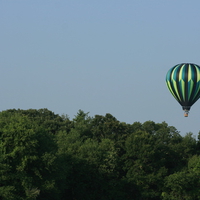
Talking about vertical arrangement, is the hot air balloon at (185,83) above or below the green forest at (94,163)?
above

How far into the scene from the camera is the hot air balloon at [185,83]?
69250mm

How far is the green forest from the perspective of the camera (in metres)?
64.1

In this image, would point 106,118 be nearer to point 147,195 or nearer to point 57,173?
point 147,195

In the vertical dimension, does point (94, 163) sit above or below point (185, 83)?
below

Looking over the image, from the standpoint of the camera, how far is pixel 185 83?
6912 cm

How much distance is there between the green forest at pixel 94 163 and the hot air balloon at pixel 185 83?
14.6 m

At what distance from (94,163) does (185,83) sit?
686 inches

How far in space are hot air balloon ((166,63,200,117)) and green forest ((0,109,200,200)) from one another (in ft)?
47.8

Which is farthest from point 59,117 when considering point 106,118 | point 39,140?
point 39,140

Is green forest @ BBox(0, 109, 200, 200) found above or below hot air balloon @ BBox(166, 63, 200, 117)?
below

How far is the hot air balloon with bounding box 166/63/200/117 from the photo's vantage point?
69.2m

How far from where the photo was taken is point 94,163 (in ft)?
261

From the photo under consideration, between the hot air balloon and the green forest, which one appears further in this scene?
the hot air balloon

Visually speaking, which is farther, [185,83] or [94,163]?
[94,163]
